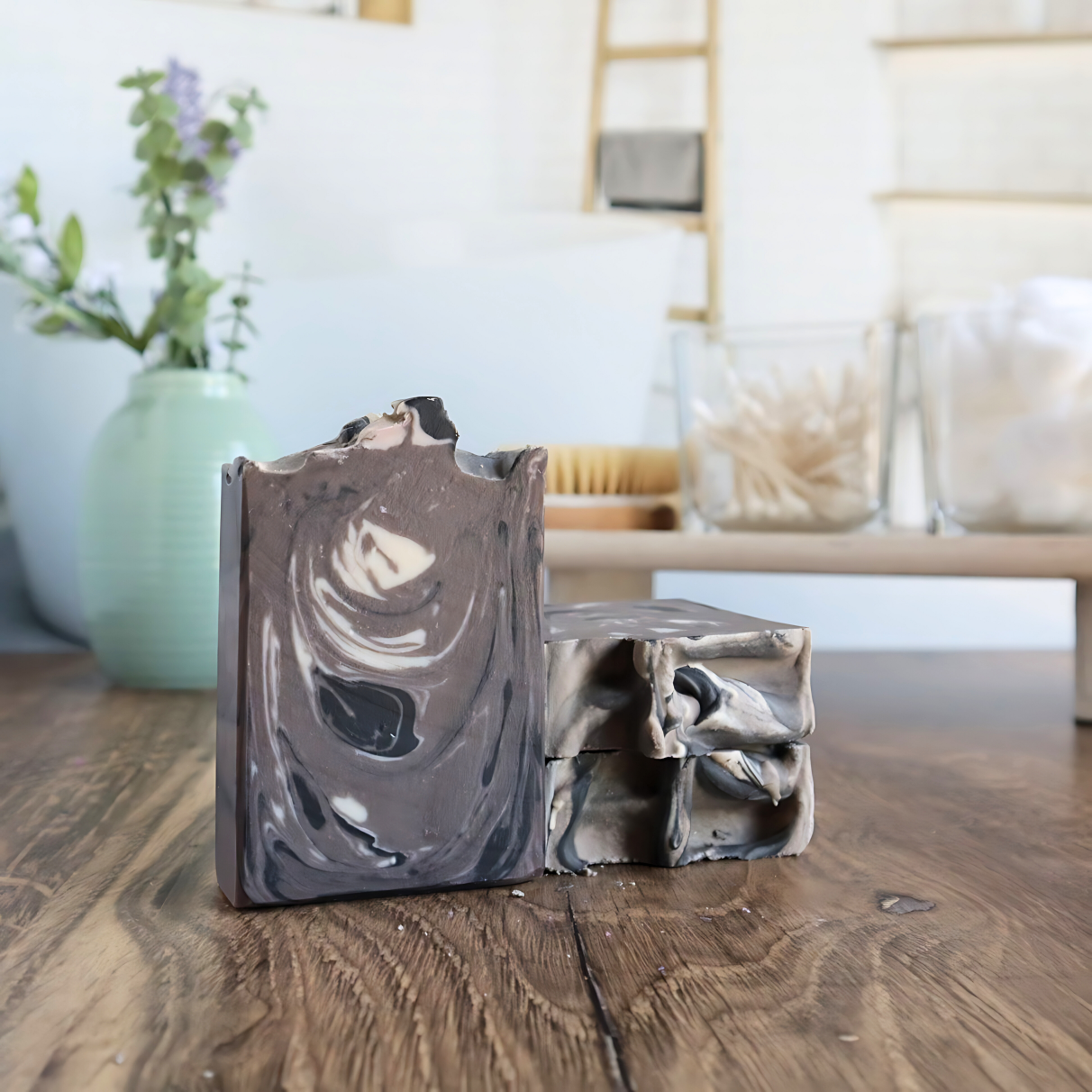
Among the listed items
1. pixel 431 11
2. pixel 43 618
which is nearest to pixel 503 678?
pixel 43 618

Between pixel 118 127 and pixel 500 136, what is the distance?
16.4 inches

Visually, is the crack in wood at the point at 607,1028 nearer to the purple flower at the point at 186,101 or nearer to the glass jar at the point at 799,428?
the glass jar at the point at 799,428

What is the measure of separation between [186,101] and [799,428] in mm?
620

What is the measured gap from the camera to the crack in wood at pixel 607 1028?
0.77 feet

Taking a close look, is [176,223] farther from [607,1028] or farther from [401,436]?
[607,1028]

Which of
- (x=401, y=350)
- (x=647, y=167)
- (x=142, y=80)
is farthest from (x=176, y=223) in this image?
(x=647, y=167)

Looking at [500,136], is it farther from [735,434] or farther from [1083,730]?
[1083,730]

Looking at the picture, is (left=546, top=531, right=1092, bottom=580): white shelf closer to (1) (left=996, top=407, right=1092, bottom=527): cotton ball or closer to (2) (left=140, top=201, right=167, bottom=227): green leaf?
(1) (left=996, top=407, right=1092, bottom=527): cotton ball

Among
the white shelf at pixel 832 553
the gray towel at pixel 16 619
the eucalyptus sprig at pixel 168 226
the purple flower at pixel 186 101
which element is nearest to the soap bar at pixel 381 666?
the white shelf at pixel 832 553

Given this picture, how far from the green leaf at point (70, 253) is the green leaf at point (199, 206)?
9 centimetres

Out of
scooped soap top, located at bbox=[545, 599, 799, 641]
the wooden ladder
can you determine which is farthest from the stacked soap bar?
the wooden ladder

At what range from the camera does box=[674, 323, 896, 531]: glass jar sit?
0.73 meters

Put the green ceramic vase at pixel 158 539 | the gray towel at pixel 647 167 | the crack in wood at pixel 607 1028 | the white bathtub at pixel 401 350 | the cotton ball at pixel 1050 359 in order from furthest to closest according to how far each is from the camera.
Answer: the gray towel at pixel 647 167
the white bathtub at pixel 401 350
the green ceramic vase at pixel 158 539
the cotton ball at pixel 1050 359
the crack in wood at pixel 607 1028

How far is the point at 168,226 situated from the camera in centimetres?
89
